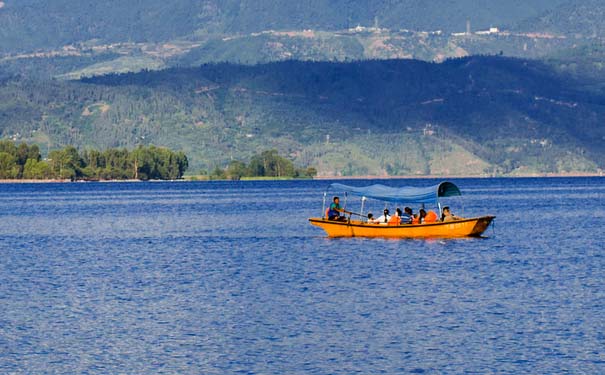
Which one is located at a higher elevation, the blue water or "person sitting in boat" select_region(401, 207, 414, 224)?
"person sitting in boat" select_region(401, 207, 414, 224)

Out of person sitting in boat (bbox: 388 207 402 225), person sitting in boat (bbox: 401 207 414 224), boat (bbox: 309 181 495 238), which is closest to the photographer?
boat (bbox: 309 181 495 238)

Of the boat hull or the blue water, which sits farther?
the boat hull

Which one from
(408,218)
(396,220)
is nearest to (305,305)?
(396,220)

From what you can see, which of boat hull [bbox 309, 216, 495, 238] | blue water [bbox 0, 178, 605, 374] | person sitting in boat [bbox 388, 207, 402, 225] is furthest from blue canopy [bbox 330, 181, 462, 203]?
blue water [bbox 0, 178, 605, 374]

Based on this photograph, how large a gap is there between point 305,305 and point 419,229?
121 ft

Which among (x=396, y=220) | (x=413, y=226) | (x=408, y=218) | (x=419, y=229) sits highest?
(x=408, y=218)

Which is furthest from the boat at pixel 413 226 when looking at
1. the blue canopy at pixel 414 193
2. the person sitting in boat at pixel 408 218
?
the person sitting in boat at pixel 408 218

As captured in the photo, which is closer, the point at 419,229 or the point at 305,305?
the point at 305,305

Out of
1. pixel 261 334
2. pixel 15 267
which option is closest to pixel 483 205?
pixel 15 267

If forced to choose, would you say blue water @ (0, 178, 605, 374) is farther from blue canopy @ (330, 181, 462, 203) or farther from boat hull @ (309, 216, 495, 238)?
blue canopy @ (330, 181, 462, 203)

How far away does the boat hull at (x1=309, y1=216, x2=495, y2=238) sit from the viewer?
9675cm

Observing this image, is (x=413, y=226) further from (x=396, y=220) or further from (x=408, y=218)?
(x=408, y=218)

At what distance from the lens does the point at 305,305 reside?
61.1 metres

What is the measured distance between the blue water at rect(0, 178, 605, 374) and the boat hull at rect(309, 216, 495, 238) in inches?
34.9
